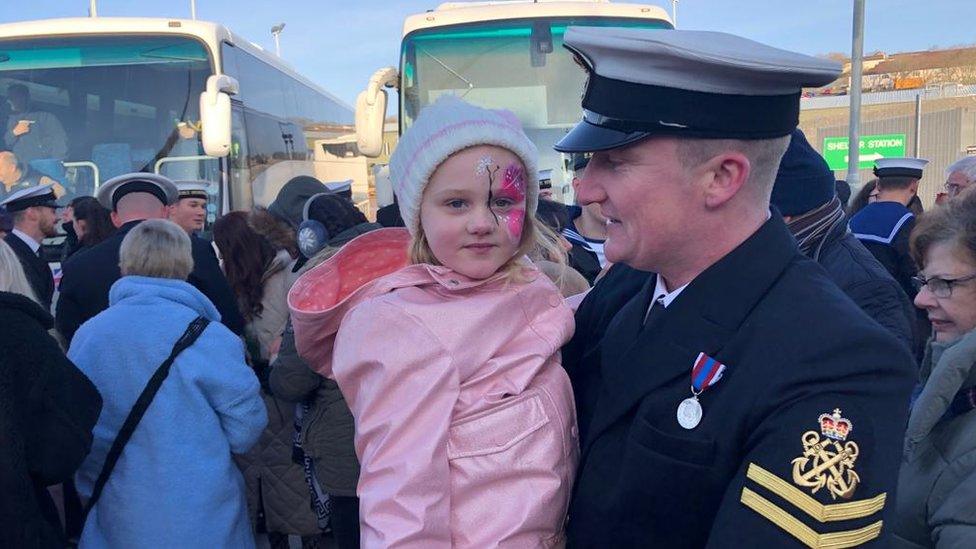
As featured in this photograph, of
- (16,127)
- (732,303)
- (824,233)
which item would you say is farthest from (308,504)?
(16,127)

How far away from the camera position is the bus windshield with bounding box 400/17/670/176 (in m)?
7.77

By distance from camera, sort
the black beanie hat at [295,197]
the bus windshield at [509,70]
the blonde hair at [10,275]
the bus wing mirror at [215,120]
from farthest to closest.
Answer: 1. the bus windshield at [509,70]
2. the bus wing mirror at [215,120]
3. the black beanie hat at [295,197]
4. the blonde hair at [10,275]

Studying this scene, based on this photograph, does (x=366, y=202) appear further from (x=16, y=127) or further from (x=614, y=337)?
(x=614, y=337)

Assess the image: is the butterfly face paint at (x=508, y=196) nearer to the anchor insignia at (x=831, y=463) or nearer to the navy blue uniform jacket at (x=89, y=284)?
the anchor insignia at (x=831, y=463)

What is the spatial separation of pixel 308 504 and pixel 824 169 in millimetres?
3204

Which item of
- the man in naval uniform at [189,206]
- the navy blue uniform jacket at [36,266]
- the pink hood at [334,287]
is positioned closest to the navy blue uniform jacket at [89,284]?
the navy blue uniform jacket at [36,266]

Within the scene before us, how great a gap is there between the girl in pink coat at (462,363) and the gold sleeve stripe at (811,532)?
20.2 inches

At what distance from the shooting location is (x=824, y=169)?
2799mm

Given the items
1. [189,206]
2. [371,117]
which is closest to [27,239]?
[189,206]

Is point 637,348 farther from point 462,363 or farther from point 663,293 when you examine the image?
point 462,363

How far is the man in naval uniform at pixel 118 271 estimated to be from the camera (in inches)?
179

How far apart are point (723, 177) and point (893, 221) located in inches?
181

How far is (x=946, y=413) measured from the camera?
216 centimetres

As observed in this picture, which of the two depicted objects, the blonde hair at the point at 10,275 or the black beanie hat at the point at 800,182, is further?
the blonde hair at the point at 10,275
